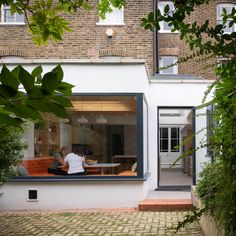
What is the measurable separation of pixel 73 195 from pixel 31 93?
11.1 meters

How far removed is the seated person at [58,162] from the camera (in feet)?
39.3

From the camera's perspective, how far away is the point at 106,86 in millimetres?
12023

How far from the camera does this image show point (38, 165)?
1209 cm

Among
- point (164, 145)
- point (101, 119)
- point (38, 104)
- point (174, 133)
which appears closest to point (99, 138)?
point (101, 119)

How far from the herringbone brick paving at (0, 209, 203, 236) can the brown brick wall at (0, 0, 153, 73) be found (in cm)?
866

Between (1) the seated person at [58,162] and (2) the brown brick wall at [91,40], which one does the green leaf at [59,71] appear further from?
(2) the brown brick wall at [91,40]

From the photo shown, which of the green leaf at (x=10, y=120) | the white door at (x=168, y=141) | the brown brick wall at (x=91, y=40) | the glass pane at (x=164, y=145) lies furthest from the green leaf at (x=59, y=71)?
the glass pane at (x=164, y=145)

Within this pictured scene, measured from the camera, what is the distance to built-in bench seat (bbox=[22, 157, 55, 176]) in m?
12.0

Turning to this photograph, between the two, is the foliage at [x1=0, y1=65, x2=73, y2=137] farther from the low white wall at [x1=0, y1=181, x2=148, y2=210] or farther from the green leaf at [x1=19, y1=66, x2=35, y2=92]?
the low white wall at [x1=0, y1=181, x2=148, y2=210]

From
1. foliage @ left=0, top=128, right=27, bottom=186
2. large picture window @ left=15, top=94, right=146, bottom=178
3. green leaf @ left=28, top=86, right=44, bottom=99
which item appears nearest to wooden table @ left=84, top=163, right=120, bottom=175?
large picture window @ left=15, top=94, right=146, bottom=178

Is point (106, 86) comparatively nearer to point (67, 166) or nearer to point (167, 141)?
point (67, 166)

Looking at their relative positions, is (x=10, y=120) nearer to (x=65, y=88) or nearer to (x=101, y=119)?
(x=65, y=88)

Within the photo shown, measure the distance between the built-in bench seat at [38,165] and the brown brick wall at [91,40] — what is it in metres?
7.23

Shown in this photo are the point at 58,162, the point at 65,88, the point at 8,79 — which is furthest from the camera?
the point at 58,162
